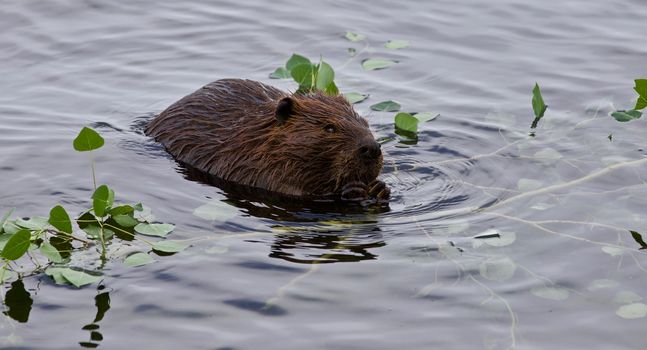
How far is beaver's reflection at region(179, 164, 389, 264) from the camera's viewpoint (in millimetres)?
5918

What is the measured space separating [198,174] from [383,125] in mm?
1486

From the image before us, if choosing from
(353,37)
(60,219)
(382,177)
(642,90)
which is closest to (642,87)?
(642,90)

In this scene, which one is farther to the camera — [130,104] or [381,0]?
[381,0]

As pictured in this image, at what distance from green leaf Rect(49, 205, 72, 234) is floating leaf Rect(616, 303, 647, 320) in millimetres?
2730

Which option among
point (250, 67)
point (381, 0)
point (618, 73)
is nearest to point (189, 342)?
point (250, 67)

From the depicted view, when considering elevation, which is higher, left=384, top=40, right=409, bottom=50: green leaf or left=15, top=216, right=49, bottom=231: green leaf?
left=384, top=40, right=409, bottom=50: green leaf

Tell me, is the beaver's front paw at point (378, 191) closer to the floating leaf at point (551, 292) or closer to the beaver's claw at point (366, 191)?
the beaver's claw at point (366, 191)

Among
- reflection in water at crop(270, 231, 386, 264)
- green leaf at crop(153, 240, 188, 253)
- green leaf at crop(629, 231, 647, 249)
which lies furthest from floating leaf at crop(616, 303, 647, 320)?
green leaf at crop(153, 240, 188, 253)

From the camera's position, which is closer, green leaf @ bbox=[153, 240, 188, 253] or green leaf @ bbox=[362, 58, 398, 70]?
green leaf @ bbox=[153, 240, 188, 253]

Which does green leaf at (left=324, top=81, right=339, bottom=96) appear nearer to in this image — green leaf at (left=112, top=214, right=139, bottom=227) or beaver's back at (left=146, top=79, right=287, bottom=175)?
beaver's back at (left=146, top=79, right=287, bottom=175)

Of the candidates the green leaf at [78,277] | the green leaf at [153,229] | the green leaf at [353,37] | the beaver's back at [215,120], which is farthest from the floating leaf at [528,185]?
the green leaf at [353,37]

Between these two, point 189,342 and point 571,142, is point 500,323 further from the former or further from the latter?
point 571,142

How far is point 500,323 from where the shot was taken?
5219 mm

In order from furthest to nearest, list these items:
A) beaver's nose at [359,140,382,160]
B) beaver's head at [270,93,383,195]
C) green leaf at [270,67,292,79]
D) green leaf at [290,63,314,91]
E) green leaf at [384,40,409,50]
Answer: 1. green leaf at [384,40,409,50]
2. green leaf at [270,67,292,79]
3. green leaf at [290,63,314,91]
4. beaver's head at [270,93,383,195]
5. beaver's nose at [359,140,382,160]
